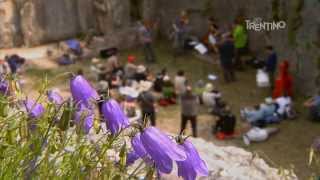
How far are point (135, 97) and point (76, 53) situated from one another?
3734 mm

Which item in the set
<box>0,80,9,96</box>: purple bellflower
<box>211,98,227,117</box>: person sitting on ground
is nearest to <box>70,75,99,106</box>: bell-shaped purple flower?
<box>0,80,9,96</box>: purple bellflower

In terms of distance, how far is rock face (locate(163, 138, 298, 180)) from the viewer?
518 centimetres

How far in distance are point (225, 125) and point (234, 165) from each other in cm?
684

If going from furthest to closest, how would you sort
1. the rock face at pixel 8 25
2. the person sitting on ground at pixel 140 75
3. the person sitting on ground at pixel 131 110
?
1. the rock face at pixel 8 25
2. the person sitting on ground at pixel 140 75
3. the person sitting on ground at pixel 131 110

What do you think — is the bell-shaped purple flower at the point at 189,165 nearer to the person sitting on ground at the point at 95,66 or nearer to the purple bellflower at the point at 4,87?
the purple bellflower at the point at 4,87

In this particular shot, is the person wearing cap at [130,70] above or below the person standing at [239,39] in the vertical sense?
below

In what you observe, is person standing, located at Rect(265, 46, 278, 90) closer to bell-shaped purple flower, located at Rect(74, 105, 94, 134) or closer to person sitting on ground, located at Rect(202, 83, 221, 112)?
person sitting on ground, located at Rect(202, 83, 221, 112)

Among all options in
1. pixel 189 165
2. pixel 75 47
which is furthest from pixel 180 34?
pixel 189 165

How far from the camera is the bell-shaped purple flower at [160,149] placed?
8.89ft

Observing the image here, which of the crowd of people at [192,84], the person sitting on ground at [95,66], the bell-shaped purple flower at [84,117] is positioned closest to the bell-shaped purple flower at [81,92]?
the bell-shaped purple flower at [84,117]

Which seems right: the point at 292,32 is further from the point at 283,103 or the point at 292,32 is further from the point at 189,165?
the point at 189,165

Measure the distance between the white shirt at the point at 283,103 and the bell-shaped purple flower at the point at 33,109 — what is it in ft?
32.2

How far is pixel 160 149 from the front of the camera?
8.90 feet

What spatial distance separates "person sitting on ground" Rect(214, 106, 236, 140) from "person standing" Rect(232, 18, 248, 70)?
3.74 metres
